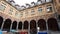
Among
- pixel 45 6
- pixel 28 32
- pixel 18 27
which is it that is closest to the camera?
pixel 28 32

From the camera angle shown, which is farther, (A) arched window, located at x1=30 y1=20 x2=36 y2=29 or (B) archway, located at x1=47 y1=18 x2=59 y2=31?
(A) arched window, located at x1=30 y1=20 x2=36 y2=29

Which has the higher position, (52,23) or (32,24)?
(52,23)

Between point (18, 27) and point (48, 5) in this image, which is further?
point (18, 27)

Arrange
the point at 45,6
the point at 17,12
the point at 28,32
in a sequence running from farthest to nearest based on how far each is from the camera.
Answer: the point at 17,12
the point at 45,6
the point at 28,32

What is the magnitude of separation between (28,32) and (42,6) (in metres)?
7.37

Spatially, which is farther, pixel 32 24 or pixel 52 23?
pixel 32 24

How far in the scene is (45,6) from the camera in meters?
18.1

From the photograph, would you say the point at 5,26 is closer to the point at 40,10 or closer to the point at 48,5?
the point at 40,10

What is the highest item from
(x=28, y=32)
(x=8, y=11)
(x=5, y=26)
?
(x=8, y=11)

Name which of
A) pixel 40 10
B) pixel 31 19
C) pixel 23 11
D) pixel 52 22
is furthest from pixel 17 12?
pixel 52 22

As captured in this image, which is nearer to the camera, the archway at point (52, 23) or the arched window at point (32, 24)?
the archway at point (52, 23)

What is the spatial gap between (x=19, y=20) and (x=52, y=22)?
28.8 feet

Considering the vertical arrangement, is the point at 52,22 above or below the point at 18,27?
above

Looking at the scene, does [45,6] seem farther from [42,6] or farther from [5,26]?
[5,26]
